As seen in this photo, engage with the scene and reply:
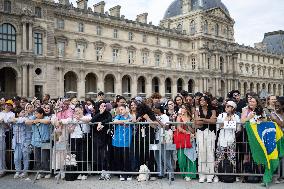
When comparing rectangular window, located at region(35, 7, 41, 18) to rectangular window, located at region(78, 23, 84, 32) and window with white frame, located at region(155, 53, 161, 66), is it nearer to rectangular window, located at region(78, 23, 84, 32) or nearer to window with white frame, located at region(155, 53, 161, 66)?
rectangular window, located at region(78, 23, 84, 32)

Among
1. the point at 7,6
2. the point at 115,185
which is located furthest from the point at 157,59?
the point at 115,185

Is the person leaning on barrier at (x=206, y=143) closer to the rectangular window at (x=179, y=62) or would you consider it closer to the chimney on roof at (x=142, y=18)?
the chimney on roof at (x=142, y=18)

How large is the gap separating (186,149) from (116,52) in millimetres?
40573

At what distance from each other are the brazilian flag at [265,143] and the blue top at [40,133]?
17.3 feet

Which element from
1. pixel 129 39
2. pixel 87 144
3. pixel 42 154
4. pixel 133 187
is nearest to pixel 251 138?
pixel 133 187

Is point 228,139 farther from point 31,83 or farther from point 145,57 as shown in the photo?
point 145,57

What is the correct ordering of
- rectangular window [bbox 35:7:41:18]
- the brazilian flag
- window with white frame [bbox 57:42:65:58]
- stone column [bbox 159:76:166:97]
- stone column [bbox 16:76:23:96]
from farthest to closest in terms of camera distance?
stone column [bbox 159:76:166:97]
window with white frame [bbox 57:42:65:58]
rectangular window [bbox 35:7:41:18]
stone column [bbox 16:76:23:96]
the brazilian flag

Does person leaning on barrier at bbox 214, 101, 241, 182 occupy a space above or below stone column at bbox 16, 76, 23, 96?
below

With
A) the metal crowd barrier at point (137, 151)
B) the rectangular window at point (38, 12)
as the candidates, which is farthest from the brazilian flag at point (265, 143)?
the rectangular window at point (38, 12)

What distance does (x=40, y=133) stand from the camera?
944 centimetres

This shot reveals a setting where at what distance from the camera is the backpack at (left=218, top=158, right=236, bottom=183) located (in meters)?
8.62

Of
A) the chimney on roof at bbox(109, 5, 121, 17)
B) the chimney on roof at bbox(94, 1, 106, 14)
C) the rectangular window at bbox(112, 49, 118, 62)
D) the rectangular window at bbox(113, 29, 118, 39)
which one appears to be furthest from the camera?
the chimney on roof at bbox(109, 5, 121, 17)

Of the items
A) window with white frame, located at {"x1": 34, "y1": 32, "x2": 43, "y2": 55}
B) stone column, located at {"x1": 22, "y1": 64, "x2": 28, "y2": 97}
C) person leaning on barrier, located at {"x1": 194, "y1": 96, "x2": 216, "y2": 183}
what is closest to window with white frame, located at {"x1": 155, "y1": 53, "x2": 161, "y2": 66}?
window with white frame, located at {"x1": 34, "y1": 32, "x2": 43, "y2": 55}

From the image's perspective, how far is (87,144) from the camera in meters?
9.05
